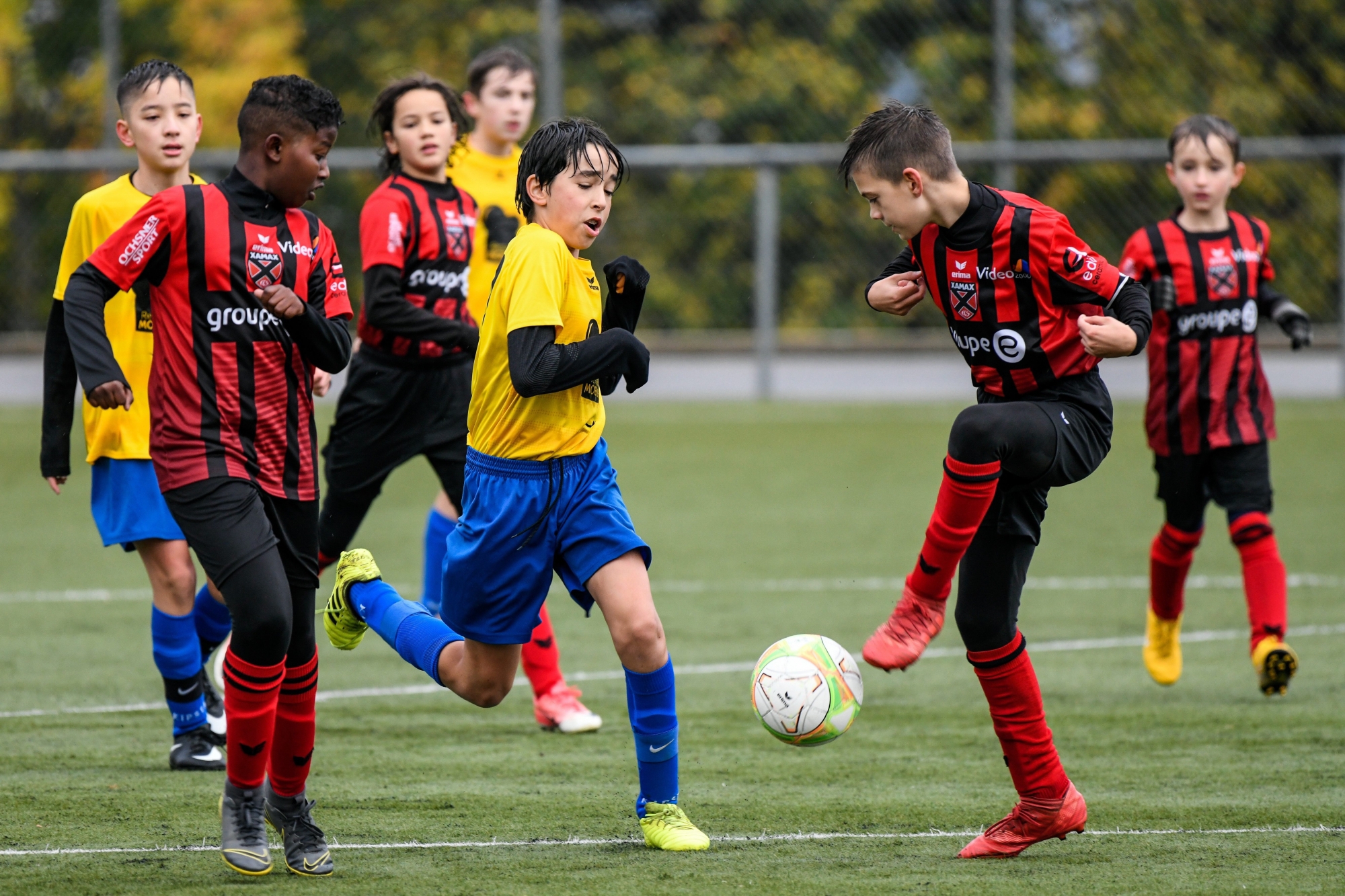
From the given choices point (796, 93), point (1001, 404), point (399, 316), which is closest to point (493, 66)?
point (399, 316)

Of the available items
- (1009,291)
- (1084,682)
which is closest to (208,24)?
(1084,682)

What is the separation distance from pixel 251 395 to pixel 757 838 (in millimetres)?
1727

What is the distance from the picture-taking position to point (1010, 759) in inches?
160

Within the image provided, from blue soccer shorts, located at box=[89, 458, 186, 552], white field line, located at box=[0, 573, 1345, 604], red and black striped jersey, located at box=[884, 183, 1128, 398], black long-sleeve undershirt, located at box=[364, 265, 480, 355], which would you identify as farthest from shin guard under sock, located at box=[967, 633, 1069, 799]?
white field line, located at box=[0, 573, 1345, 604]

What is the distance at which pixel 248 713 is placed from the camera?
12.5ft

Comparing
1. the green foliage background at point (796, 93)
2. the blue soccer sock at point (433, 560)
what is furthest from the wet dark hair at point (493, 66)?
the green foliage background at point (796, 93)

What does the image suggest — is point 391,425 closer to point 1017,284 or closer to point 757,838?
point 757,838

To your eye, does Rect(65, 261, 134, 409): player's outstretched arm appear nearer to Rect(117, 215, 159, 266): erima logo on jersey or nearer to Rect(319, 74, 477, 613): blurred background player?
Rect(117, 215, 159, 266): erima logo on jersey

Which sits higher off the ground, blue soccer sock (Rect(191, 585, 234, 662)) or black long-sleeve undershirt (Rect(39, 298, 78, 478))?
black long-sleeve undershirt (Rect(39, 298, 78, 478))

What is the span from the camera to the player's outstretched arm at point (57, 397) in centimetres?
422

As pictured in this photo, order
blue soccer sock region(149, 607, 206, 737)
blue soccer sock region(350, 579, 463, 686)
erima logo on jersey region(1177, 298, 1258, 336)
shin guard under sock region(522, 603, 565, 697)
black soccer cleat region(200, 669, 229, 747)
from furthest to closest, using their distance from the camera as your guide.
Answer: erima logo on jersey region(1177, 298, 1258, 336) < shin guard under sock region(522, 603, 565, 697) < black soccer cleat region(200, 669, 229, 747) < blue soccer sock region(149, 607, 206, 737) < blue soccer sock region(350, 579, 463, 686)

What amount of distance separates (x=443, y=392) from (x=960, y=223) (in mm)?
2535

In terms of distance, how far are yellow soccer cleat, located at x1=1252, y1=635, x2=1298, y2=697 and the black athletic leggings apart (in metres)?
2.00

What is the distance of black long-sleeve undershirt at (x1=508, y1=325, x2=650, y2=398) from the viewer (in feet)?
12.4
